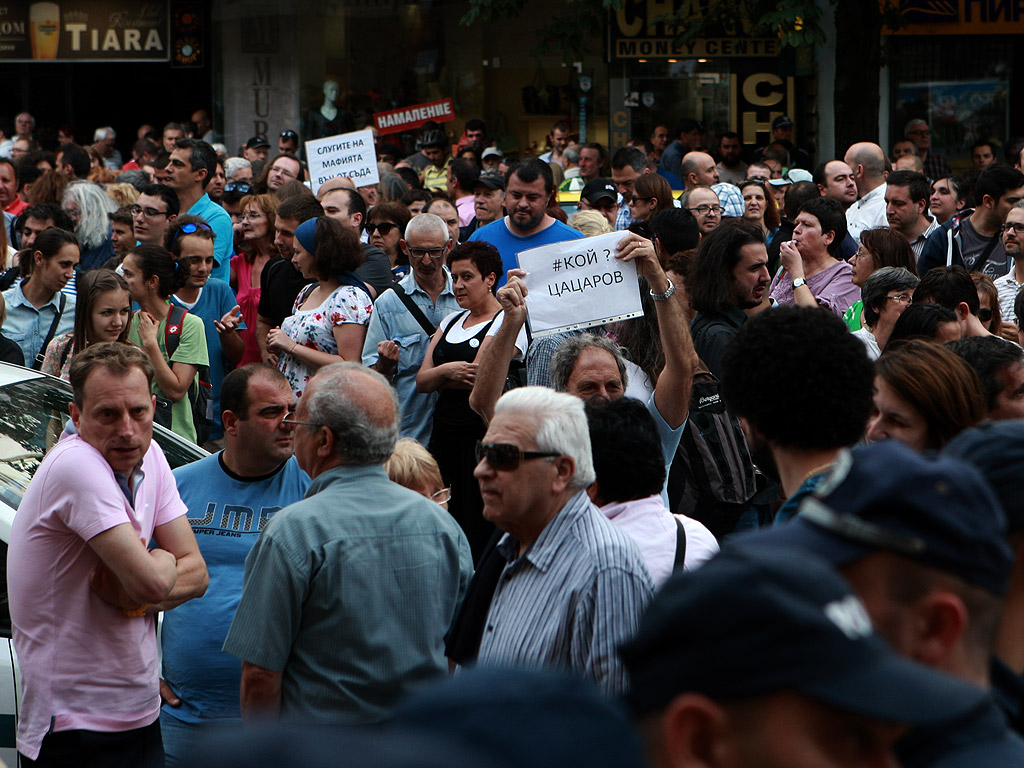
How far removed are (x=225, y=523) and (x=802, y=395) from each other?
6.86 feet

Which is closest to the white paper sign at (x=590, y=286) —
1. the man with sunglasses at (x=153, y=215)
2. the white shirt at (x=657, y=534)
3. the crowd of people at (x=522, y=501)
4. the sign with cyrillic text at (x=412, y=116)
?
the crowd of people at (x=522, y=501)

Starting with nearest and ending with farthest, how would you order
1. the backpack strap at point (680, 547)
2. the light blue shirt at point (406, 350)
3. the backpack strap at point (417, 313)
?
the backpack strap at point (680, 547) → the light blue shirt at point (406, 350) → the backpack strap at point (417, 313)

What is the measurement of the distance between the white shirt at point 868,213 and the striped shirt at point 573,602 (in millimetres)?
7867

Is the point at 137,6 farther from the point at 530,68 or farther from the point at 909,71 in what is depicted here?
the point at 909,71

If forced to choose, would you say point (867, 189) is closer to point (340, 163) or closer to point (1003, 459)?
point (340, 163)

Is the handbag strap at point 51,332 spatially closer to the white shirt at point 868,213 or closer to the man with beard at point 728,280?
the man with beard at point 728,280

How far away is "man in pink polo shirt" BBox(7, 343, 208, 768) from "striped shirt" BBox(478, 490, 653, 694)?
3.72 feet

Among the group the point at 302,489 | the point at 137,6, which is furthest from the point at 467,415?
the point at 137,6

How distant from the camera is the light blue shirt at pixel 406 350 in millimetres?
6461

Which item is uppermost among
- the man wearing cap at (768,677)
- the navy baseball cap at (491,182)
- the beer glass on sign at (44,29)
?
the beer glass on sign at (44,29)

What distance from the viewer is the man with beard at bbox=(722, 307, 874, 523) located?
3.07 metres

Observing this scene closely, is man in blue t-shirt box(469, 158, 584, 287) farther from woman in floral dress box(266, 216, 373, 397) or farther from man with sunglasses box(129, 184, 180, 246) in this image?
man with sunglasses box(129, 184, 180, 246)

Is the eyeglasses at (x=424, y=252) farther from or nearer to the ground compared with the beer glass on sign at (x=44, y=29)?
nearer to the ground

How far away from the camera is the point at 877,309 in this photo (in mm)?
5863
